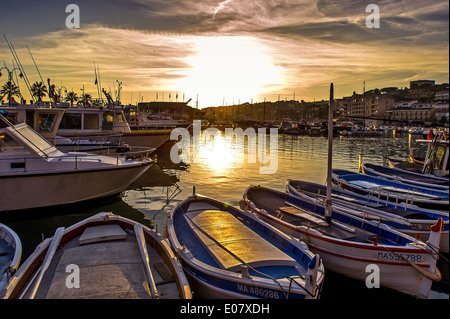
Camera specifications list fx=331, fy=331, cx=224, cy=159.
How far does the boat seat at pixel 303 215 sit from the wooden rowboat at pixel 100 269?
5681mm

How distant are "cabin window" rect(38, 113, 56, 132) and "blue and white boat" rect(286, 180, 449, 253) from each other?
14.4 metres

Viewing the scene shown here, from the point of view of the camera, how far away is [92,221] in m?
9.25

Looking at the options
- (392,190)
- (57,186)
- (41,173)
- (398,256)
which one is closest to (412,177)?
(392,190)

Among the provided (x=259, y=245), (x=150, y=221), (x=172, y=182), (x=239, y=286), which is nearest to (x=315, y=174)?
(x=172, y=182)

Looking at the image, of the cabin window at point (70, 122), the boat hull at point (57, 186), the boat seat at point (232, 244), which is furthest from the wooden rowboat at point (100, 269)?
the cabin window at point (70, 122)

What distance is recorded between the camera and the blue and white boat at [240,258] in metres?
6.88

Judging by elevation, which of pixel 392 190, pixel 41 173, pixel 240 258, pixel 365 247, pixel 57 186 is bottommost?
pixel 365 247

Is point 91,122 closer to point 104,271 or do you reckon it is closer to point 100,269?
point 100,269

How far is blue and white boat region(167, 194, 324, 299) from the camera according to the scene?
688 centimetres

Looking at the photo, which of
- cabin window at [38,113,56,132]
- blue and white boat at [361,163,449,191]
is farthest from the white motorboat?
blue and white boat at [361,163,449,191]

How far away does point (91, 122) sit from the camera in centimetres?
2819

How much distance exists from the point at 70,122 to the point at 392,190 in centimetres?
2425
